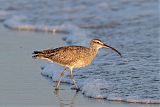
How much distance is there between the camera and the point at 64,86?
11391mm

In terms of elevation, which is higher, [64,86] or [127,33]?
[127,33]

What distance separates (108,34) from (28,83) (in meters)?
4.90

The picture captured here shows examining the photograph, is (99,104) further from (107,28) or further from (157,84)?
(107,28)

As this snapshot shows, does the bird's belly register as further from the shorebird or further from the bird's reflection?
the bird's reflection

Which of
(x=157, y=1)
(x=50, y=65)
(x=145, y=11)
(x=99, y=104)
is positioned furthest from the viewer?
(x=157, y=1)

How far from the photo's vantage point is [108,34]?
51.8 ft

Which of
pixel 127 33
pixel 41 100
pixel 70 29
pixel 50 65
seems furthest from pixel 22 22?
pixel 41 100

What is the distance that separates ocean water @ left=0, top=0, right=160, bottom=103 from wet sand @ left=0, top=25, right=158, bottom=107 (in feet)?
0.81

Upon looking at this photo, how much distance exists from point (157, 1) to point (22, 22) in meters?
4.28

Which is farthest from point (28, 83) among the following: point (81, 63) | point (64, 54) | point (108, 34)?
point (108, 34)

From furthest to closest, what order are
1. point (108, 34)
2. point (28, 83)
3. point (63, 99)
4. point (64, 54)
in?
point (108, 34) → point (64, 54) → point (28, 83) → point (63, 99)

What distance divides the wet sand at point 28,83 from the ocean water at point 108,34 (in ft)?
0.81

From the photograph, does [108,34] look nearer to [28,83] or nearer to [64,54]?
[64,54]

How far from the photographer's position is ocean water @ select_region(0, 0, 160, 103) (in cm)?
1089
